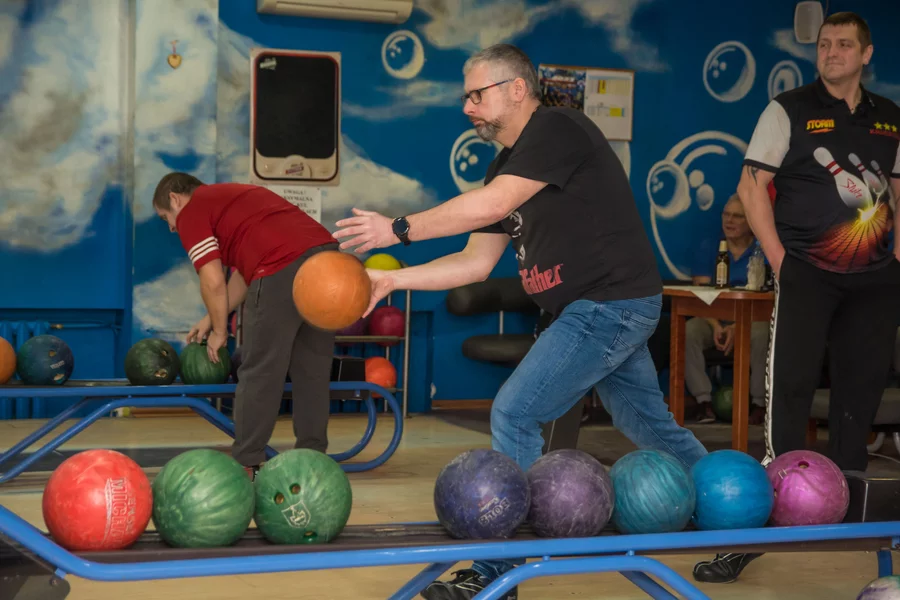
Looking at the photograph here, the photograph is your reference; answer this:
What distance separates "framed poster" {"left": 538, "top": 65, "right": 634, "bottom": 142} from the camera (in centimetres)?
775

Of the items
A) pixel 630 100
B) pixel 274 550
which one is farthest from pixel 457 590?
pixel 630 100

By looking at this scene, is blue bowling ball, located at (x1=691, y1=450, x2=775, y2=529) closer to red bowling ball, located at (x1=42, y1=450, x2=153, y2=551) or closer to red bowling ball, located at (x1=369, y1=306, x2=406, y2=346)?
red bowling ball, located at (x1=42, y1=450, x2=153, y2=551)

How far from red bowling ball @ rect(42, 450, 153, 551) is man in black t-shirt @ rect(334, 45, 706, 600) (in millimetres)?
914

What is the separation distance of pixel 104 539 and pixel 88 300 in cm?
523

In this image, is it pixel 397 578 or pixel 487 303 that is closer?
pixel 397 578

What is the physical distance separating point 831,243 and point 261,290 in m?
2.24

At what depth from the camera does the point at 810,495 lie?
257cm

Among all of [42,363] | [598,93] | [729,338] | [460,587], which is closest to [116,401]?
[42,363]

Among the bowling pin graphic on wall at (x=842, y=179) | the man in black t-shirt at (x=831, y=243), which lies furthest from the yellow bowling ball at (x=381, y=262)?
the bowling pin graphic on wall at (x=842, y=179)

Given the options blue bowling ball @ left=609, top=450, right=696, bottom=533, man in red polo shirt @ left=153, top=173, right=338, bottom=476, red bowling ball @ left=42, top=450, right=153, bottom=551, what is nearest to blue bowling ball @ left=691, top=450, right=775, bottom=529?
blue bowling ball @ left=609, top=450, right=696, bottom=533

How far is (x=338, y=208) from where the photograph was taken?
737 centimetres

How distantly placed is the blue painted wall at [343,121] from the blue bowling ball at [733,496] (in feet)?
16.7

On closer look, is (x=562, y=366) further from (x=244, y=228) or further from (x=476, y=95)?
(x=244, y=228)

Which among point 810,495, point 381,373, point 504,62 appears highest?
point 504,62
